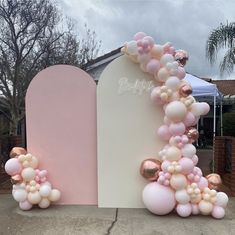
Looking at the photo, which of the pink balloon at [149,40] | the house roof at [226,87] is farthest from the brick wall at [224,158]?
the house roof at [226,87]

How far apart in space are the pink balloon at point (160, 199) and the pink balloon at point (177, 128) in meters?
0.85

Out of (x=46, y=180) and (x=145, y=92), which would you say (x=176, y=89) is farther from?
(x=46, y=180)

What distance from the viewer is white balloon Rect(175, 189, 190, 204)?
5031 millimetres

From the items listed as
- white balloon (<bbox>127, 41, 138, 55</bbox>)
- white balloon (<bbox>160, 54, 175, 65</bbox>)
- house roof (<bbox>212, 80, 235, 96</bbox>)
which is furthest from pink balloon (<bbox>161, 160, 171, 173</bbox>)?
house roof (<bbox>212, 80, 235, 96</bbox>)

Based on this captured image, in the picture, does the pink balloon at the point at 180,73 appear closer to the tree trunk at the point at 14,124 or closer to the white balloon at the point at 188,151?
the white balloon at the point at 188,151

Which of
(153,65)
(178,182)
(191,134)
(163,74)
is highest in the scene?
(153,65)

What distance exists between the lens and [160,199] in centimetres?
504

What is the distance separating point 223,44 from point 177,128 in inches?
266

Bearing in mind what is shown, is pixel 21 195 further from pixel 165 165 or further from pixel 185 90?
pixel 185 90

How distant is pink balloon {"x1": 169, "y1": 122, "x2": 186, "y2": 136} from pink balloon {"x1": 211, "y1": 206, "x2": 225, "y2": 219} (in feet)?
4.18

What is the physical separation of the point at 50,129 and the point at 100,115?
0.91 m

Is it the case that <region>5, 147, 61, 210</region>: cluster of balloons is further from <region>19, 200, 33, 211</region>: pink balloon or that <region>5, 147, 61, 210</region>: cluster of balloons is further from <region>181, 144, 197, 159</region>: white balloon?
<region>181, 144, 197, 159</region>: white balloon

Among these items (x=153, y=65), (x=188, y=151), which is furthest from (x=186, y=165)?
(x=153, y=65)

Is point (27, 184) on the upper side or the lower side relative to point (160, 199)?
upper
